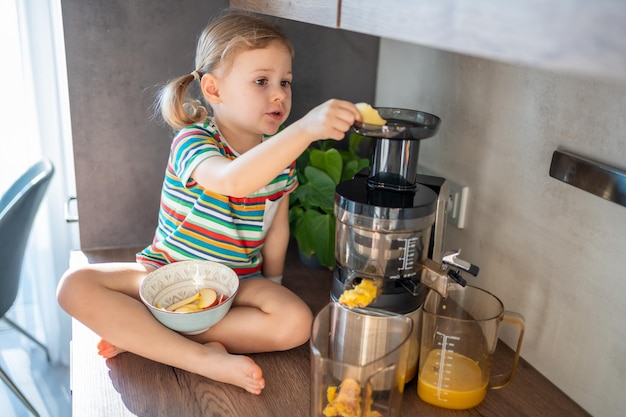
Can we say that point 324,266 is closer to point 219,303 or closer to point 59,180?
point 219,303

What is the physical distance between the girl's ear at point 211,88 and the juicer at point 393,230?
1.13 ft

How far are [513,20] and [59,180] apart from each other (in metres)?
1.36

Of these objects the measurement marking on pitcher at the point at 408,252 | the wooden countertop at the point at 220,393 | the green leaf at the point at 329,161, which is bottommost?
the wooden countertop at the point at 220,393

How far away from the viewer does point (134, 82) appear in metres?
1.25

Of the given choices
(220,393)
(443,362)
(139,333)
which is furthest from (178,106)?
(443,362)

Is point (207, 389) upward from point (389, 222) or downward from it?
downward

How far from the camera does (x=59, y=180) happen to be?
155cm

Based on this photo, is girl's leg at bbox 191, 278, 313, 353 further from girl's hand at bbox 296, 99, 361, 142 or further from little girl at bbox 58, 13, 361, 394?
girl's hand at bbox 296, 99, 361, 142

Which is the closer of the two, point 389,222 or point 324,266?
point 389,222

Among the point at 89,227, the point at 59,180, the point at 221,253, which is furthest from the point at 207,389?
the point at 59,180

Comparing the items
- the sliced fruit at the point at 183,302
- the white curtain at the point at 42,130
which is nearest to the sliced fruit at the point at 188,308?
the sliced fruit at the point at 183,302

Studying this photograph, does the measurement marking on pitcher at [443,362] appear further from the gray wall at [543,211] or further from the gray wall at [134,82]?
the gray wall at [134,82]

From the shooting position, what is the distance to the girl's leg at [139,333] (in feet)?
3.00

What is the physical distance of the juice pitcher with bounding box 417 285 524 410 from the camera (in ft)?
2.81
